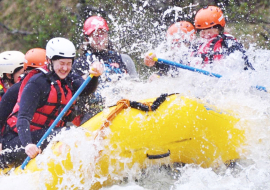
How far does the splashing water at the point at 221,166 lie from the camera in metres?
3.20

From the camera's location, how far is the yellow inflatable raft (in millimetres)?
3285

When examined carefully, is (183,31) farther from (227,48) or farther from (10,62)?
(10,62)

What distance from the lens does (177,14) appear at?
8578 mm

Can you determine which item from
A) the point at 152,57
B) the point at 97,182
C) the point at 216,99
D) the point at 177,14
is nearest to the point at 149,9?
the point at 177,14

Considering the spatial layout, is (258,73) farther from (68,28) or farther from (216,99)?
(68,28)

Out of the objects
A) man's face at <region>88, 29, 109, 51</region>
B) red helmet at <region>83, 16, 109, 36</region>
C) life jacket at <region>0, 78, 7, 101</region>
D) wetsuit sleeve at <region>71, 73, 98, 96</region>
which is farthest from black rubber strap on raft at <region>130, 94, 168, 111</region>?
life jacket at <region>0, 78, 7, 101</region>

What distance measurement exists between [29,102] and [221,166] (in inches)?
76.5

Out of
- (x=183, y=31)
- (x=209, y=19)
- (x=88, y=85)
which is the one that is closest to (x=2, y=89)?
(x=88, y=85)

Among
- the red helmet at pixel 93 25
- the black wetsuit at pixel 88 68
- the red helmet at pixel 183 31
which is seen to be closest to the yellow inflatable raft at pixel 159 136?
the black wetsuit at pixel 88 68

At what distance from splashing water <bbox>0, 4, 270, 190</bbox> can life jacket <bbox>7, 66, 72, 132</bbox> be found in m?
0.53

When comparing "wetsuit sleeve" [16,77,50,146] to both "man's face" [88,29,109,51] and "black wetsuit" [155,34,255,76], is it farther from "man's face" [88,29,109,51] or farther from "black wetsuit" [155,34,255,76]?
"black wetsuit" [155,34,255,76]

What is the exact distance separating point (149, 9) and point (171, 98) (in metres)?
5.21

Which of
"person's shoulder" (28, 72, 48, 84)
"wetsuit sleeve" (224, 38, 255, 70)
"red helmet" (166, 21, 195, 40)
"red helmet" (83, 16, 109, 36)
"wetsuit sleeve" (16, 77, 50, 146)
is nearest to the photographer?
"wetsuit sleeve" (16, 77, 50, 146)

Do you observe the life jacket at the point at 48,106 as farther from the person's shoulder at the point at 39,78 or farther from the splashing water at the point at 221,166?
the splashing water at the point at 221,166
